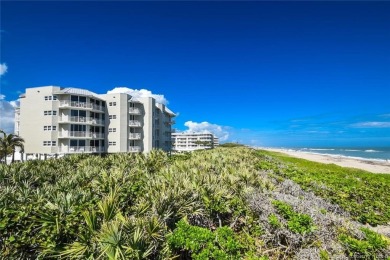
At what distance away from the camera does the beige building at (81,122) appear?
131 ft

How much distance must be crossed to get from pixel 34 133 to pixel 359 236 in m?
48.6

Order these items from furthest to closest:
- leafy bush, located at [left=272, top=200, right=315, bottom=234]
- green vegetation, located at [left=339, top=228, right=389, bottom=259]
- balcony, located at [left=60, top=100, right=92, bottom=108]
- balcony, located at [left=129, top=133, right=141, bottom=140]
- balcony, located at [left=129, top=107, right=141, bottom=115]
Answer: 1. balcony, located at [left=129, top=107, right=141, bottom=115]
2. balcony, located at [left=129, top=133, right=141, bottom=140]
3. balcony, located at [left=60, top=100, right=92, bottom=108]
4. leafy bush, located at [left=272, top=200, right=315, bottom=234]
5. green vegetation, located at [left=339, top=228, right=389, bottom=259]

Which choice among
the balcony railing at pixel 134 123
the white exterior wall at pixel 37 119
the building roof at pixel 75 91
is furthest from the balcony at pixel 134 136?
the white exterior wall at pixel 37 119

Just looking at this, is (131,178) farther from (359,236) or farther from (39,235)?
(359,236)

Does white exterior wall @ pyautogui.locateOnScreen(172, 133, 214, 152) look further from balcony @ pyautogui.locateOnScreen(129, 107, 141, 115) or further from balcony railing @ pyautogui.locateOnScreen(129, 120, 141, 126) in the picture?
balcony @ pyautogui.locateOnScreen(129, 107, 141, 115)

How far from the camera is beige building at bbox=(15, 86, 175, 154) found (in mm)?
39844

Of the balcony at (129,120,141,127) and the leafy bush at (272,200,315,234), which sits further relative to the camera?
the balcony at (129,120,141,127)

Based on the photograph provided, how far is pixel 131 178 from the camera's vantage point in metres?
9.92

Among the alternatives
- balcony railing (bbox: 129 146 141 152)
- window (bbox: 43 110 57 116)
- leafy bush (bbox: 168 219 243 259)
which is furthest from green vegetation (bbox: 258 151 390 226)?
window (bbox: 43 110 57 116)

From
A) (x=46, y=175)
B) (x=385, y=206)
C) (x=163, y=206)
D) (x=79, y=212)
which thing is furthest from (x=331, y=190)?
(x=46, y=175)

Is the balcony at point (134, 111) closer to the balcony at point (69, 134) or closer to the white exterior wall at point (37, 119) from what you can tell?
the balcony at point (69, 134)

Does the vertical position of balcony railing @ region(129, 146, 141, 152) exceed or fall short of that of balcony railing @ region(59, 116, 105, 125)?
it falls short

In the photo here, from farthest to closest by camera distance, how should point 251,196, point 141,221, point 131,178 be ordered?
point 131,178
point 251,196
point 141,221

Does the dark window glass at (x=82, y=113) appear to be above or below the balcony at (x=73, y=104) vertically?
below
